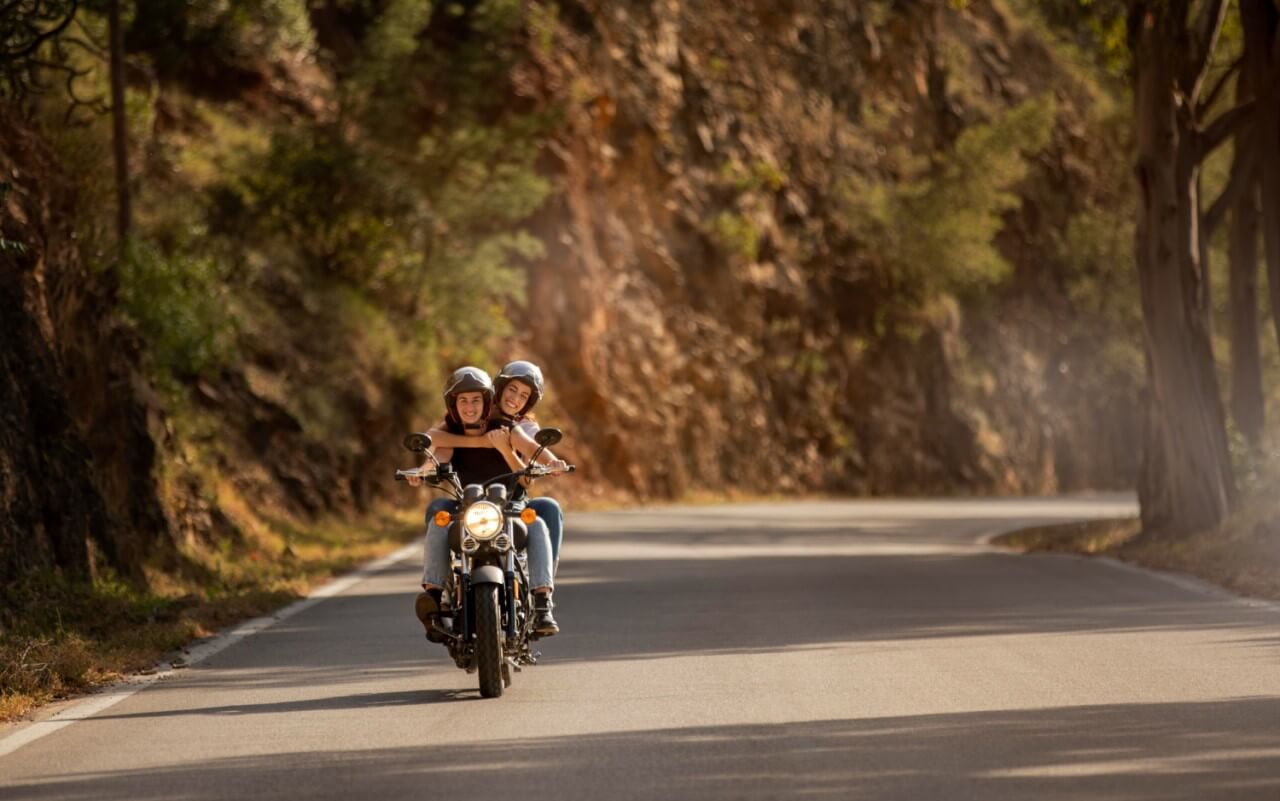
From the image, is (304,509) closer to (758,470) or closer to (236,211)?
(236,211)

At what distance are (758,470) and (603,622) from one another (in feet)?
119

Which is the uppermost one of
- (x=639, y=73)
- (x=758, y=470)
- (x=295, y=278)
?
(x=639, y=73)

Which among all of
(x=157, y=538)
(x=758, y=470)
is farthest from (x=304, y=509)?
(x=758, y=470)

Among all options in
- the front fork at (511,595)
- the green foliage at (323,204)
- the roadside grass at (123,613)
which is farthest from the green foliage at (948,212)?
the front fork at (511,595)

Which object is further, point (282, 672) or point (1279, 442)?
point (1279, 442)

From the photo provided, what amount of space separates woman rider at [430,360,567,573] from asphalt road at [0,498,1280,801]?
2.94 ft

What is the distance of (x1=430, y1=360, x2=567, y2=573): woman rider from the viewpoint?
1138cm

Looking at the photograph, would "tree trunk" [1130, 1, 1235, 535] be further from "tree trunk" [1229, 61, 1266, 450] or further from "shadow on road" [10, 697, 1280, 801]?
"shadow on road" [10, 697, 1280, 801]

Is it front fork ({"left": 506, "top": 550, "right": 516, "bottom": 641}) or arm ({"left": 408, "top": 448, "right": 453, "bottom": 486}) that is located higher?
arm ({"left": 408, "top": 448, "right": 453, "bottom": 486})

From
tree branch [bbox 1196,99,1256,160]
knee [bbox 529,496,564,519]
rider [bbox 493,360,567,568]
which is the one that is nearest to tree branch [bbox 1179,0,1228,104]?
tree branch [bbox 1196,99,1256,160]

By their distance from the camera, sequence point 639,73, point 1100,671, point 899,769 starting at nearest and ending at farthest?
point 899,769, point 1100,671, point 639,73

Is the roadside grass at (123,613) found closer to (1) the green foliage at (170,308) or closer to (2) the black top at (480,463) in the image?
(2) the black top at (480,463)

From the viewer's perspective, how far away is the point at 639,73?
1991 inches

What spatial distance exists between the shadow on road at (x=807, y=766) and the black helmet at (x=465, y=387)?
2.78 meters
